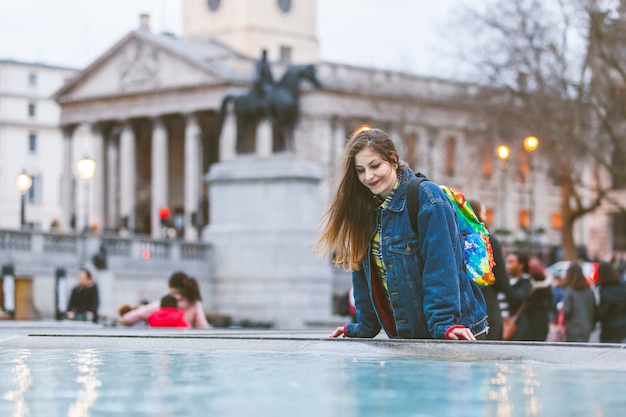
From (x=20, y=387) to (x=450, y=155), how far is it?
103 metres

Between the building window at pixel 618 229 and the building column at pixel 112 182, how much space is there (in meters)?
34.8

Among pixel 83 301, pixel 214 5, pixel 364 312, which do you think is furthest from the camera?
pixel 214 5

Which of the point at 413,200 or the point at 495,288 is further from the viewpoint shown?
the point at 495,288

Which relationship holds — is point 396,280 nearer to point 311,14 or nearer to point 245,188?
point 245,188

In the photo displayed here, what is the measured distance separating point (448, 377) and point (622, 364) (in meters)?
0.89

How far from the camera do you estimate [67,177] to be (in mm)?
110938

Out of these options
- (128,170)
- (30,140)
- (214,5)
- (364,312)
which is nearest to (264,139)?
(128,170)

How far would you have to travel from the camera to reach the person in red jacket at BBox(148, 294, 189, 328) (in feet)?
49.0

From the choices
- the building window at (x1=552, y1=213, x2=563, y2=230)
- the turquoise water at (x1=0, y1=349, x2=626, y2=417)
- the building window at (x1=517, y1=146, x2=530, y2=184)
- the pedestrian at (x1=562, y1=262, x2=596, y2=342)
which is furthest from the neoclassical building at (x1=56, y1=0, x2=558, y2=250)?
the turquoise water at (x1=0, y1=349, x2=626, y2=417)

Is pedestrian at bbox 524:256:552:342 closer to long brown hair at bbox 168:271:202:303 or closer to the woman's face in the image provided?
long brown hair at bbox 168:271:202:303

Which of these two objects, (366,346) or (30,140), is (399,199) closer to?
(366,346)

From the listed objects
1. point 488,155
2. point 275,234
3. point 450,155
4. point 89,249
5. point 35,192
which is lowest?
point 89,249

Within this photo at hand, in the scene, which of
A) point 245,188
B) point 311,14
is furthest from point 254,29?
point 245,188

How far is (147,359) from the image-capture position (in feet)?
22.6
